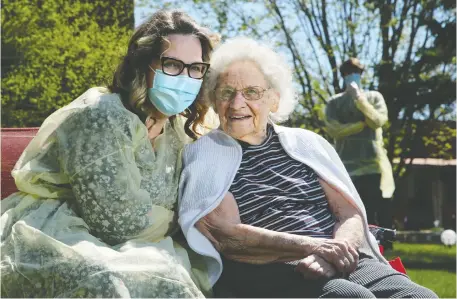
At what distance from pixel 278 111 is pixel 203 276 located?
932 mm

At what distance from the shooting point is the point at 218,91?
3514 millimetres

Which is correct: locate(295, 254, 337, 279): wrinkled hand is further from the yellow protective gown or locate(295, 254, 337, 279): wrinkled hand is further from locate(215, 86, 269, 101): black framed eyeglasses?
the yellow protective gown

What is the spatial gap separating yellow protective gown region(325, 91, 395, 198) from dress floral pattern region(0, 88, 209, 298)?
17.8 feet

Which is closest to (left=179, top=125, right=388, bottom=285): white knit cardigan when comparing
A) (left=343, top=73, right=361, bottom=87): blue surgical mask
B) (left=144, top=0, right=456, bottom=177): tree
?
(left=343, top=73, right=361, bottom=87): blue surgical mask

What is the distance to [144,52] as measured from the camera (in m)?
3.28

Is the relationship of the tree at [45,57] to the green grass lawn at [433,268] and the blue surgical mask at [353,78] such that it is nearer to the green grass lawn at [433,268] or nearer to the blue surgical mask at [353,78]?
the green grass lawn at [433,268]

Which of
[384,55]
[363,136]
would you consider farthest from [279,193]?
[384,55]

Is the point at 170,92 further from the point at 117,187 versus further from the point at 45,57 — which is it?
the point at 45,57

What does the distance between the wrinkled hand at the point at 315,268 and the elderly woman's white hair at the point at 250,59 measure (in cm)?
88

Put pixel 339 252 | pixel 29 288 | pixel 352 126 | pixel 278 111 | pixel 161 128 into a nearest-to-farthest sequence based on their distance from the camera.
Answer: pixel 29 288
pixel 339 252
pixel 161 128
pixel 278 111
pixel 352 126

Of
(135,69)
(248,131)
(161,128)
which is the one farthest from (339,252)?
(135,69)

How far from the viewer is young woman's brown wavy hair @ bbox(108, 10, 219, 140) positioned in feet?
10.7

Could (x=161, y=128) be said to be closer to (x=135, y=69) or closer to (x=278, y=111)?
(x=135, y=69)

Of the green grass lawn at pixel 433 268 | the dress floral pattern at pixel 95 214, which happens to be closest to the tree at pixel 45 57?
the green grass lawn at pixel 433 268
